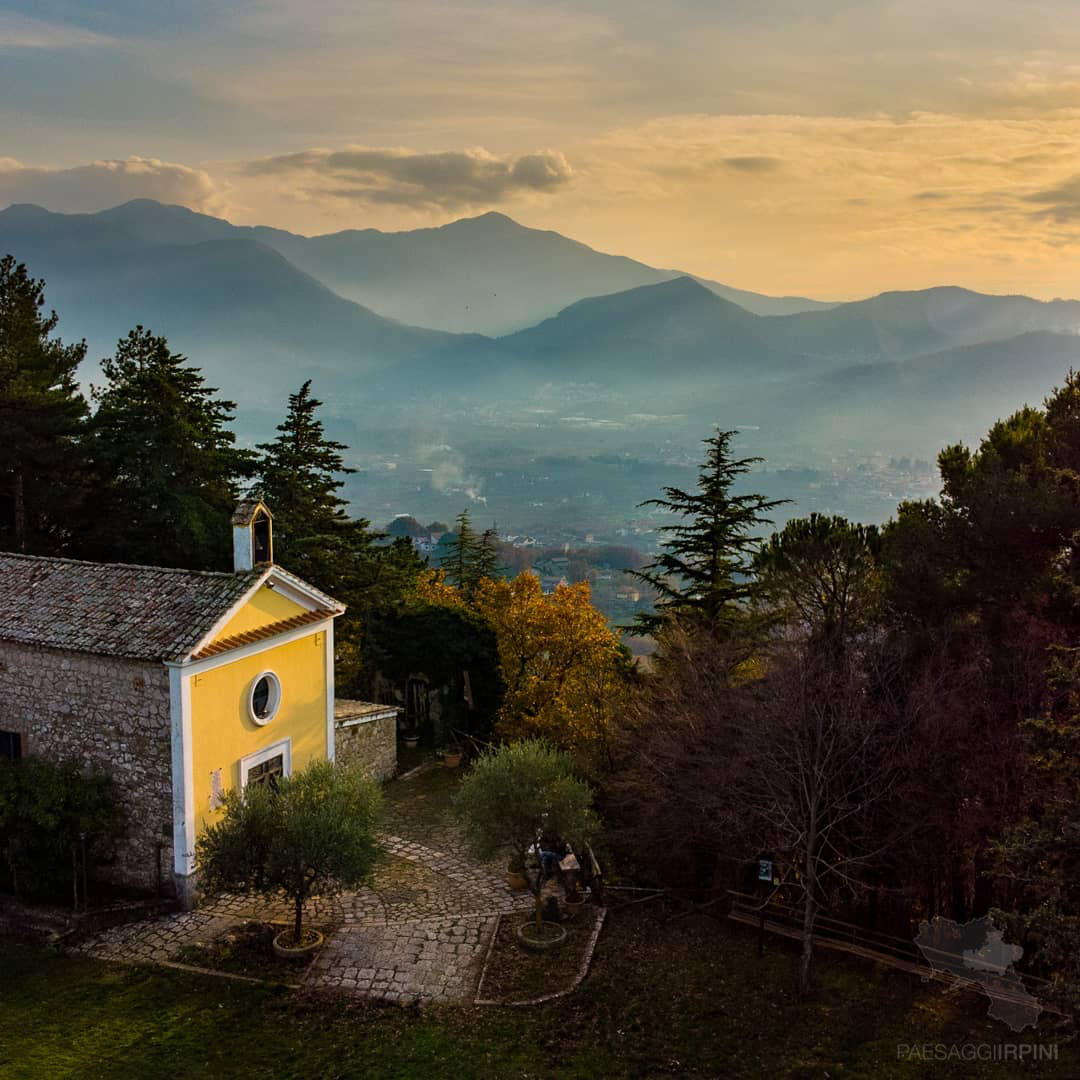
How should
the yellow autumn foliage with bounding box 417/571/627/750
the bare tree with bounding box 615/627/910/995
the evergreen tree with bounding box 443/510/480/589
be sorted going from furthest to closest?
the evergreen tree with bounding box 443/510/480/589, the yellow autumn foliage with bounding box 417/571/627/750, the bare tree with bounding box 615/627/910/995

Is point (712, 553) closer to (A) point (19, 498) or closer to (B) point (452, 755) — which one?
(B) point (452, 755)

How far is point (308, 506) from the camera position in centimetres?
2931

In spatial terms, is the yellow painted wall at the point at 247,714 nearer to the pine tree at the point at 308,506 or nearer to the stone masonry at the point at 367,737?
the stone masonry at the point at 367,737

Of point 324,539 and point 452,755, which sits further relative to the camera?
point 324,539

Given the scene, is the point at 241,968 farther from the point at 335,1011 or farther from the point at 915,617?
the point at 915,617

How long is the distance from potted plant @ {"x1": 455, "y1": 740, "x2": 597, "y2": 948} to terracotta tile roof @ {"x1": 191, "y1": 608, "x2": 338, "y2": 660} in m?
5.21

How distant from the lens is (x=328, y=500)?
3047 centimetres

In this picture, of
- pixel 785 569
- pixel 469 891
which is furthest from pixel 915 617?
pixel 469 891

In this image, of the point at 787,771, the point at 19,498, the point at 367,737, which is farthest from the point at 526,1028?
the point at 19,498

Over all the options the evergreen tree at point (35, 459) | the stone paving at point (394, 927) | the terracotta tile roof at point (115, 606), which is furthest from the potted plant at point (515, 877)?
the evergreen tree at point (35, 459)

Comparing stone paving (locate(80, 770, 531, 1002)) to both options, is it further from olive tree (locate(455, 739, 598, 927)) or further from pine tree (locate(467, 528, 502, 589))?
pine tree (locate(467, 528, 502, 589))

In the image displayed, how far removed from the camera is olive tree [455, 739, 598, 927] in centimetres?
1545

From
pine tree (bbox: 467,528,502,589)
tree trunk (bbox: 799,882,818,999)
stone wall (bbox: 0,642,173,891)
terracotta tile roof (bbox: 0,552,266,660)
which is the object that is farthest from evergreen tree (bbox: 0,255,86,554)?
tree trunk (bbox: 799,882,818,999)

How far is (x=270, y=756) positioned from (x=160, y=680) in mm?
3514
